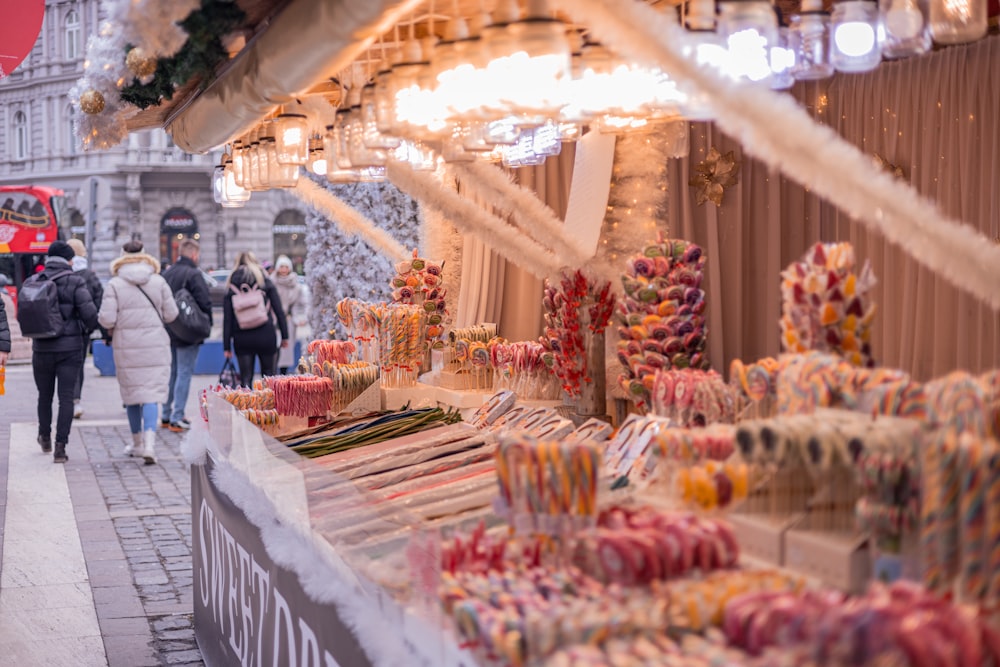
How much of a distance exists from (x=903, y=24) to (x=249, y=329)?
8123mm

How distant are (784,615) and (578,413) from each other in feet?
8.64

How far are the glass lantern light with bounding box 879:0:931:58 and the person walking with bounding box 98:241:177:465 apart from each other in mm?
7315

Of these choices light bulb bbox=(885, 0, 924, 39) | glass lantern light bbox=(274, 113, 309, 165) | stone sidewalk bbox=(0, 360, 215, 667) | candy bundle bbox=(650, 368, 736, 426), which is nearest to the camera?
light bulb bbox=(885, 0, 924, 39)

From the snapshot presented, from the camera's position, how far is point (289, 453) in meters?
3.31

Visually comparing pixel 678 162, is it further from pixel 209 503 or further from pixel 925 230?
pixel 925 230

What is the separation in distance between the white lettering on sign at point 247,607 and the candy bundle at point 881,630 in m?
1.38

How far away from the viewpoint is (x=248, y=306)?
973cm

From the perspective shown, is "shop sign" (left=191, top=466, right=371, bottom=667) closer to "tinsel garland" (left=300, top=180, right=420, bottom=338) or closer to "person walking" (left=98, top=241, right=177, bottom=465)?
"person walking" (left=98, top=241, right=177, bottom=465)

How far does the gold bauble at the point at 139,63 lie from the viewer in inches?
171

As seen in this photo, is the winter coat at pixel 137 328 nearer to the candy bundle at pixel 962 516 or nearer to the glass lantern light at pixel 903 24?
the glass lantern light at pixel 903 24

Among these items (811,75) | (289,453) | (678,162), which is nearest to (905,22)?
(811,75)

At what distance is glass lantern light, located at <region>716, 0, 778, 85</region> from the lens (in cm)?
217

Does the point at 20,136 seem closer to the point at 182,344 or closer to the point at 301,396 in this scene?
the point at 182,344

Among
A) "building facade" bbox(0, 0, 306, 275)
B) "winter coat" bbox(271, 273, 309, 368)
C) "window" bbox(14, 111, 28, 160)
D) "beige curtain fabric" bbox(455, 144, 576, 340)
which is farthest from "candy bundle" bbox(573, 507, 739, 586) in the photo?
"window" bbox(14, 111, 28, 160)
